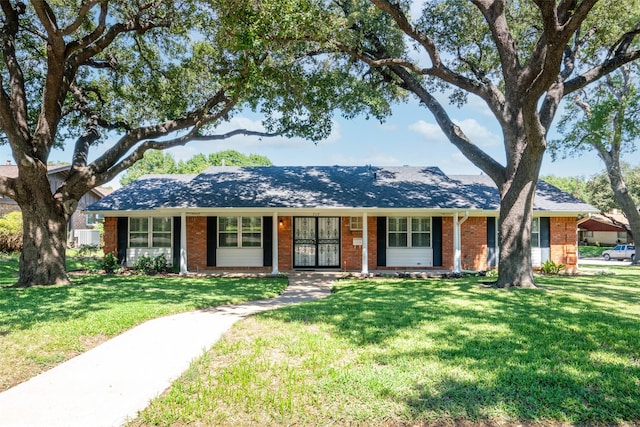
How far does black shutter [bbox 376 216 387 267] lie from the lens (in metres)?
14.3

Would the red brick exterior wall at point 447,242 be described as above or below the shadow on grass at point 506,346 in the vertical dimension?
above

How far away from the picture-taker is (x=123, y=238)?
579 inches

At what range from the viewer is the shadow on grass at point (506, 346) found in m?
3.33

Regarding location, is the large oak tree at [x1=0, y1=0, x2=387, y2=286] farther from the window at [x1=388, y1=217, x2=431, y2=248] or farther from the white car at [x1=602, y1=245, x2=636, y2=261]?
the white car at [x1=602, y1=245, x2=636, y2=261]

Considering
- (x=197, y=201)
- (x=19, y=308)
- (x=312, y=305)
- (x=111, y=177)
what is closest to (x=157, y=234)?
(x=197, y=201)

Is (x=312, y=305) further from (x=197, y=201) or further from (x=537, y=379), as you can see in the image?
(x=197, y=201)

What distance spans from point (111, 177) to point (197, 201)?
288 centimetres

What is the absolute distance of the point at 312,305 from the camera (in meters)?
7.59

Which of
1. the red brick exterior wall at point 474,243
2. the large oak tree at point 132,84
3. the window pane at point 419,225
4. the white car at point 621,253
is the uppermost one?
the large oak tree at point 132,84

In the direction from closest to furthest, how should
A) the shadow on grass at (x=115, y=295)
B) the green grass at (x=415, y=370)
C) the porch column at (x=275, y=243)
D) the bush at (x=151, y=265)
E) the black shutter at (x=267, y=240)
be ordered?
the green grass at (x=415, y=370)
the shadow on grass at (x=115, y=295)
the porch column at (x=275, y=243)
the bush at (x=151, y=265)
the black shutter at (x=267, y=240)

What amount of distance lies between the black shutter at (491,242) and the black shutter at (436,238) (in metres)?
1.91

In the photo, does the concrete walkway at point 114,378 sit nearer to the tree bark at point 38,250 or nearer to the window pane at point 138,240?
the tree bark at point 38,250

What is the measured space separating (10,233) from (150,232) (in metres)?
10.5

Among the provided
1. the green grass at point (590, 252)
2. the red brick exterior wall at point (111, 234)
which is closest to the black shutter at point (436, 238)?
the red brick exterior wall at point (111, 234)
